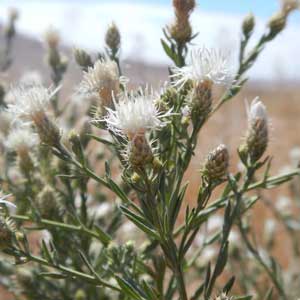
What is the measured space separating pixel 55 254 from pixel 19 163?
1.52 ft

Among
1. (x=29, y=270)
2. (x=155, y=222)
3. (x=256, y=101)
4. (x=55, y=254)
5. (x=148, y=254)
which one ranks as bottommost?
(x=29, y=270)

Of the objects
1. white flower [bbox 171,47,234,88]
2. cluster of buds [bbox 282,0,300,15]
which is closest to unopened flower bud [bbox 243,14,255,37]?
cluster of buds [bbox 282,0,300,15]

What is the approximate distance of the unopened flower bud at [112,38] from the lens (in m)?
1.50

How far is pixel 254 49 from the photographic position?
5.25 feet

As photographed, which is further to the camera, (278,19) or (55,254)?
(278,19)

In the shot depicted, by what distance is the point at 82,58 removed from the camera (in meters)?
1.51

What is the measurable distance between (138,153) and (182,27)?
1.61 feet

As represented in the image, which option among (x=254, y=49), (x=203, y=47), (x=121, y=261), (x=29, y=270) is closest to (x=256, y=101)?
(x=203, y=47)

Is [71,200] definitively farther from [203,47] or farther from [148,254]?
[203,47]

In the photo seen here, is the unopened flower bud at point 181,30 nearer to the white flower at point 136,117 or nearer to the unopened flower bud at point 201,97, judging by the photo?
the unopened flower bud at point 201,97

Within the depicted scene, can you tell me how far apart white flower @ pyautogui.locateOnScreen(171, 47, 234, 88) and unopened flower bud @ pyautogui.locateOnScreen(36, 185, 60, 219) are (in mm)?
507

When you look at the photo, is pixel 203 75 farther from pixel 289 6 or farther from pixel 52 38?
pixel 52 38

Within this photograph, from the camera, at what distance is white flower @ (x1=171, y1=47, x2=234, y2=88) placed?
119 centimetres

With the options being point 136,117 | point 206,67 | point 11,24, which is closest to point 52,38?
point 11,24
